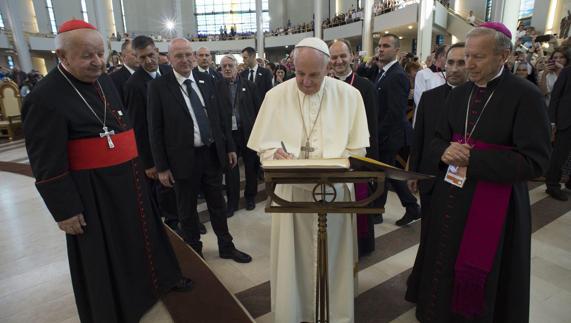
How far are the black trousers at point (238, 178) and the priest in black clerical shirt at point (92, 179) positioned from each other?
1.80 meters

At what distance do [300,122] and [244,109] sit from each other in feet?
8.29

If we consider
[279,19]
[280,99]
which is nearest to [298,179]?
[280,99]

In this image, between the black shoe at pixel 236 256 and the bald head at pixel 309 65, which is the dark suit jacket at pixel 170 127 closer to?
the black shoe at pixel 236 256

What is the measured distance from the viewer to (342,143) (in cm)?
189

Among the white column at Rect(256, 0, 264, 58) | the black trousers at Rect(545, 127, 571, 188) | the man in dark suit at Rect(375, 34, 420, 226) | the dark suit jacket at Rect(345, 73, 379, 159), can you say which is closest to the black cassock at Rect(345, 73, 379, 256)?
the dark suit jacket at Rect(345, 73, 379, 159)

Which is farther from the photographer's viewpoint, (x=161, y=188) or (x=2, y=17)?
(x=2, y=17)

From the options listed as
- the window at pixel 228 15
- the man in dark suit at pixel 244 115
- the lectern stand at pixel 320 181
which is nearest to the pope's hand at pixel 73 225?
the lectern stand at pixel 320 181

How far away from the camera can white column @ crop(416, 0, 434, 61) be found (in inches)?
522

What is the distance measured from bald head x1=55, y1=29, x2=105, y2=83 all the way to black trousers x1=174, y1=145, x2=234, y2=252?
107cm

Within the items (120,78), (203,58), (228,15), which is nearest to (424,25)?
(203,58)

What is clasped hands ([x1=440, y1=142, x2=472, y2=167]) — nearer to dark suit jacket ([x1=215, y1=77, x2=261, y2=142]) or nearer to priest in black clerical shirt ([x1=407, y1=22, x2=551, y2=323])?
priest in black clerical shirt ([x1=407, y1=22, x2=551, y2=323])

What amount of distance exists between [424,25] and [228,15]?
20.7 meters

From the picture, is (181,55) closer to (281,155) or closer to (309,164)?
(281,155)

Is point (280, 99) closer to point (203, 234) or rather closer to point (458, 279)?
point (458, 279)
